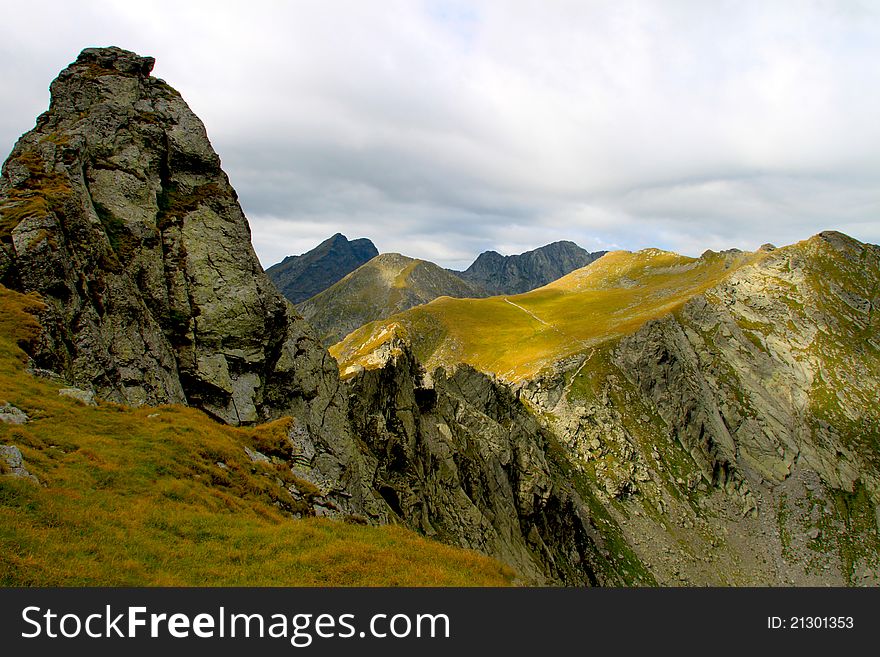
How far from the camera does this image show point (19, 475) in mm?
12492

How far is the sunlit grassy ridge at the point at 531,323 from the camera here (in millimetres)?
120250

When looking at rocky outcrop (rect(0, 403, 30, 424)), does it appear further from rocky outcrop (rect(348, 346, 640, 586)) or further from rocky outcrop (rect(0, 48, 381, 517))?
rocky outcrop (rect(348, 346, 640, 586))

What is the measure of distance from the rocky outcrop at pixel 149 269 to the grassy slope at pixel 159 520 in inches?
218

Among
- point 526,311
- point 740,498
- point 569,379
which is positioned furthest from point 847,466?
point 526,311

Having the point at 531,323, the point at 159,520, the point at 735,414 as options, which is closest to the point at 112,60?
the point at 159,520

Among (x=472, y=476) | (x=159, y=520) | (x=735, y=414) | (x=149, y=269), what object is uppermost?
(x=149, y=269)

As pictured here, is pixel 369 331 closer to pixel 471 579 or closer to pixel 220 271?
pixel 220 271

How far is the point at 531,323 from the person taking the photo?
16600 cm

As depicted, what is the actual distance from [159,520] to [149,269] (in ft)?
80.2

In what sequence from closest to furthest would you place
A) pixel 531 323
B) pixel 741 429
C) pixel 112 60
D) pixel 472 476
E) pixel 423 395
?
1. pixel 112 60
2. pixel 472 476
3. pixel 423 395
4. pixel 741 429
5. pixel 531 323

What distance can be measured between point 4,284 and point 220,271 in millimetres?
13494

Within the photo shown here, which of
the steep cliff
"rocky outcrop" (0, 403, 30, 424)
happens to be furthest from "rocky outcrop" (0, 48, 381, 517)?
the steep cliff

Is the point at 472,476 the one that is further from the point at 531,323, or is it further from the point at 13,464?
the point at 531,323

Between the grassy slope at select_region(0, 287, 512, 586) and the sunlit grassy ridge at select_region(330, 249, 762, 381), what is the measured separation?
9048cm
